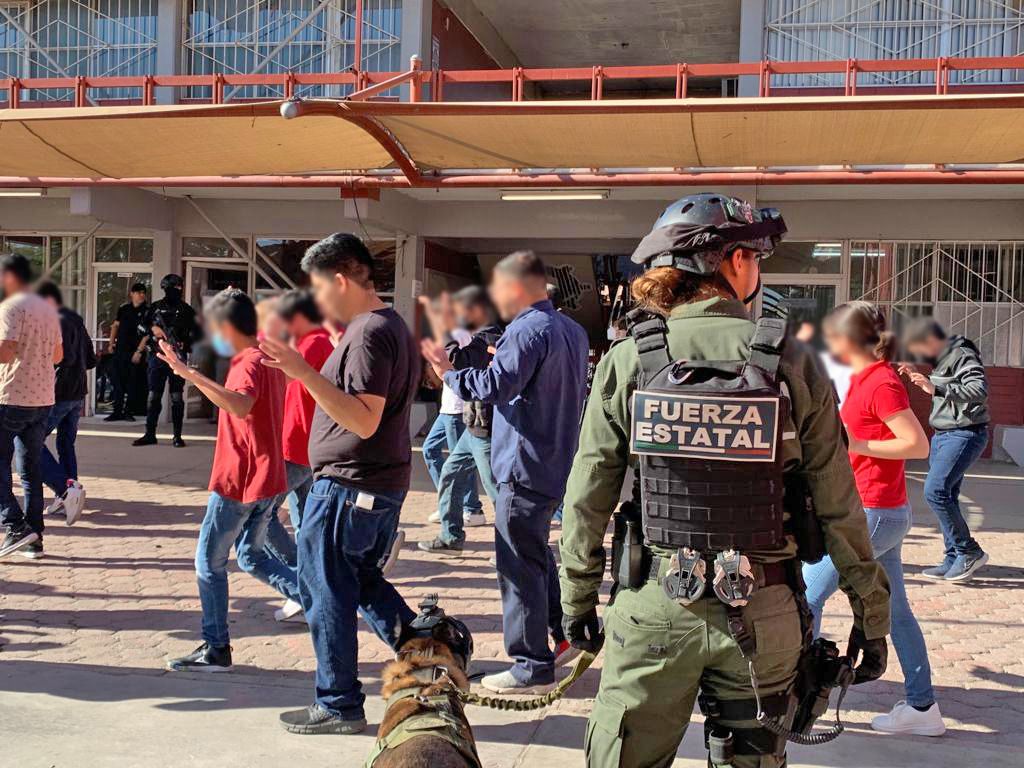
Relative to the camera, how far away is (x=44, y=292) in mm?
2555

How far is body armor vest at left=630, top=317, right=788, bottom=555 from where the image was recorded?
7.91ft

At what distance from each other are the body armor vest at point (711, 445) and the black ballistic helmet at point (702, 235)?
0.20m

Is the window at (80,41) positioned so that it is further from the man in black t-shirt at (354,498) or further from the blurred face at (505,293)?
the blurred face at (505,293)

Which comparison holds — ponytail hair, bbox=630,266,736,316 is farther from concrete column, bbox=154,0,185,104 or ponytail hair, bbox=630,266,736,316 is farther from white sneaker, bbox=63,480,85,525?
concrete column, bbox=154,0,185,104

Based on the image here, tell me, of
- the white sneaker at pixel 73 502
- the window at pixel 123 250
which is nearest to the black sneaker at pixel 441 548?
the white sneaker at pixel 73 502

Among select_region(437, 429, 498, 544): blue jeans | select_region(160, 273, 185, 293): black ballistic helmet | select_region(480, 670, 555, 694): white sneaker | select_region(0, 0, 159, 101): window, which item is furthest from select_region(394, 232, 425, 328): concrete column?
select_region(480, 670, 555, 694): white sneaker

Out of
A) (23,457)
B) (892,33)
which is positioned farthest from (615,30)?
(23,457)

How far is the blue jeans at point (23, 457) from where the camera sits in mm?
6594

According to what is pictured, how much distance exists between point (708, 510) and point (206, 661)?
10.6 feet

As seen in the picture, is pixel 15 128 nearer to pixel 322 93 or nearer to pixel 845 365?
pixel 322 93

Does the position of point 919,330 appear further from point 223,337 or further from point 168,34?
point 168,34

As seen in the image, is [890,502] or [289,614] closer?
[890,502]

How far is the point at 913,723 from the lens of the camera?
14.1 feet

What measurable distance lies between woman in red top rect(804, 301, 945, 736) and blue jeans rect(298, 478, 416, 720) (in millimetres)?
1738
